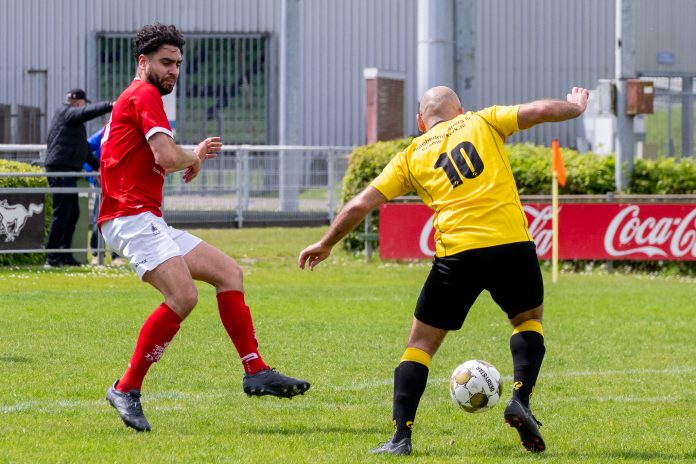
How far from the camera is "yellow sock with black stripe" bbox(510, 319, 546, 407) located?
6.48m

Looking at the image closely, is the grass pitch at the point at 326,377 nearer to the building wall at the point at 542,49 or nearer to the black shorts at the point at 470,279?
the black shorts at the point at 470,279

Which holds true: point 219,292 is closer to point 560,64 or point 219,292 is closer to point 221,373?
point 221,373

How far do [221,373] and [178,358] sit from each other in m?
0.68

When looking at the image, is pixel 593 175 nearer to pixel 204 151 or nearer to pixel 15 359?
pixel 15 359

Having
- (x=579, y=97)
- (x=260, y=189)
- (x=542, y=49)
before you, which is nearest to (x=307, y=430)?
(x=579, y=97)

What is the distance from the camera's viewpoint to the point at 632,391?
8320mm

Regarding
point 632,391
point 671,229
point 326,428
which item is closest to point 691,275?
point 671,229

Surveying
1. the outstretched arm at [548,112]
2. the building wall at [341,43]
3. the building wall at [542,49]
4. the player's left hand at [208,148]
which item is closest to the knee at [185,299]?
the player's left hand at [208,148]

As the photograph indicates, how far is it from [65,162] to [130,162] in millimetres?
9775

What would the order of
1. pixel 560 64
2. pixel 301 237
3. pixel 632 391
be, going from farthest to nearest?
pixel 560 64 → pixel 301 237 → pixel 632 391

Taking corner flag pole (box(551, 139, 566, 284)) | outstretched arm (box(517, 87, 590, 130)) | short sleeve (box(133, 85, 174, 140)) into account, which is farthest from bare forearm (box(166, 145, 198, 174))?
corner flag pole (box(551, 139, 566, 284))

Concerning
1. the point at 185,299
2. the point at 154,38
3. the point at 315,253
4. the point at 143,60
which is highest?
the point at 154,38

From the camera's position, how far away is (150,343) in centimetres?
687

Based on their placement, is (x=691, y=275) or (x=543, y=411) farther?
(x=691, y=275)
